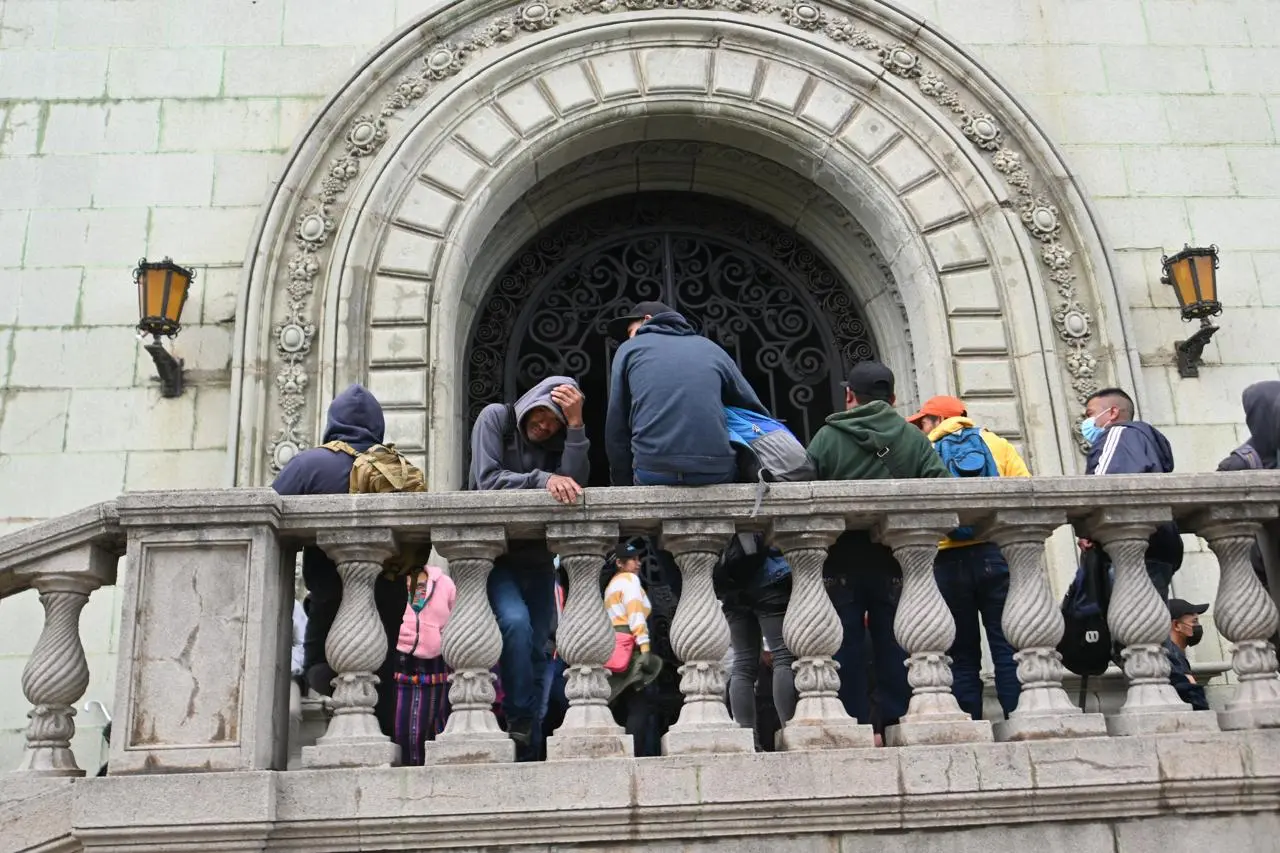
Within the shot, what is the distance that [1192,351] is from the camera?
916 cm

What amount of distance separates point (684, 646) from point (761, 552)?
782 millimetres

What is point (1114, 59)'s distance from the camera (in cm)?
1008

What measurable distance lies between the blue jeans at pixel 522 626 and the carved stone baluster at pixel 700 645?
717 millimetres

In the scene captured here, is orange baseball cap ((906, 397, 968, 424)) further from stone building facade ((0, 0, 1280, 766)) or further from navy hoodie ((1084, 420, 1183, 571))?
stone building facade ((0, 0, 1280, 766))

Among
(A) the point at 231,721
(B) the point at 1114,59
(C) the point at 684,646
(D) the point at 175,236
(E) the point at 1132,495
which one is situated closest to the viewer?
(A) the point at 231,721

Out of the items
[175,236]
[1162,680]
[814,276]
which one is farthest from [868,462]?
[175,236]

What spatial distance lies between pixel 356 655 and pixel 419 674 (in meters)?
0.61

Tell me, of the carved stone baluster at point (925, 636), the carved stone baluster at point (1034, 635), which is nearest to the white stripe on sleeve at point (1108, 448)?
the carved stone baluster at point (1034, 635)

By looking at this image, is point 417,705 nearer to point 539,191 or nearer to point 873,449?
point 873,449

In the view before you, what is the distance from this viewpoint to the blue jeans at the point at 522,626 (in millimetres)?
5480

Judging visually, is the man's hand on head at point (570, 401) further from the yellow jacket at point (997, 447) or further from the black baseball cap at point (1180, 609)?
the black baseball cap at point (1180, 609)

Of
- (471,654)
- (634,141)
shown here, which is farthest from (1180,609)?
(634,141)

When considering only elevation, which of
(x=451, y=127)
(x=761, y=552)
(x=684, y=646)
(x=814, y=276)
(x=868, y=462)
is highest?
(x=451, y=127)

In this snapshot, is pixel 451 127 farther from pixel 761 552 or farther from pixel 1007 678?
pixel 1007 678
